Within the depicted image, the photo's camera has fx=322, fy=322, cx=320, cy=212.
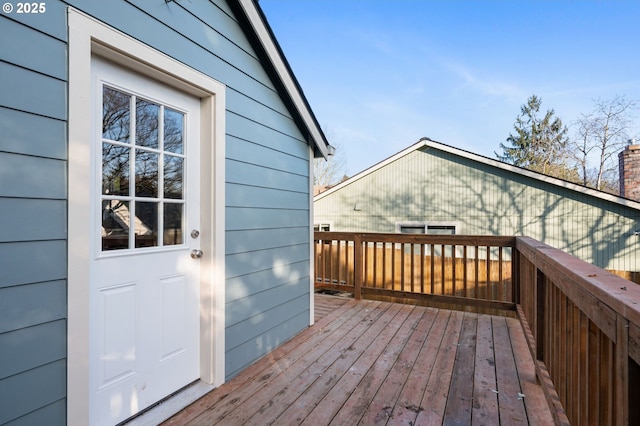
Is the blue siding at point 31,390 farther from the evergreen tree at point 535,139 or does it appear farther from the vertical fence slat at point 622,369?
the evergreen tree at point 535,139

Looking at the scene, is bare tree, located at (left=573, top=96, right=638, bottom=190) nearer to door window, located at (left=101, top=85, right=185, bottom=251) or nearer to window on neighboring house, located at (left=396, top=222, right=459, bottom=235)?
window on neighboring house, located at (left=396, top=222, right=459, bottom=235)

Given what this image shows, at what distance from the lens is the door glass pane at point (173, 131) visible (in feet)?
6.61

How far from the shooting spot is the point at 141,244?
6.07 ft

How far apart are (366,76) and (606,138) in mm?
11919

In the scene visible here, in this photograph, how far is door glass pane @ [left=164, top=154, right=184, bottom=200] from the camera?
200 centimetres

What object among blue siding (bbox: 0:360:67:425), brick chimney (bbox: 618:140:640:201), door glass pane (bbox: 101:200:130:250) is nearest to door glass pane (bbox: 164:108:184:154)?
door glass pane (bbox: 101:200:130:250)

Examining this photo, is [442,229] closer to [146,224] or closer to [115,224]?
[146,224]

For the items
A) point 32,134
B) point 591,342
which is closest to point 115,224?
point 32,134

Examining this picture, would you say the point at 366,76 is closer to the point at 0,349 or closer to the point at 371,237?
the point at 371,237

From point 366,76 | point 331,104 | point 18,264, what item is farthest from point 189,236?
point 331,104

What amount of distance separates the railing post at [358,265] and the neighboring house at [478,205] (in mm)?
5088

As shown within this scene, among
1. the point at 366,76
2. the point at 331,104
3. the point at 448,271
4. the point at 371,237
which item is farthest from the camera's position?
the point at 331,104

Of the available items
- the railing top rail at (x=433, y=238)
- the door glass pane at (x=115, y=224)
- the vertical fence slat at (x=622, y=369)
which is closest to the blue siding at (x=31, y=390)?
the door glass pane at (x=115, y=224)

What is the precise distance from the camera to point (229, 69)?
2.36 m
